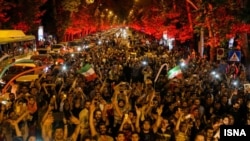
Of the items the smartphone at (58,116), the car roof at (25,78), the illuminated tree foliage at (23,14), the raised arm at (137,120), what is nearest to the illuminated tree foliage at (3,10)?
the illuminated tree foliage at (23,14)

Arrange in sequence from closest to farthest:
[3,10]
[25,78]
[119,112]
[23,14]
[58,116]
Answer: [119,112] → [58,116] → [25,78] → [3,10] → [23,14]

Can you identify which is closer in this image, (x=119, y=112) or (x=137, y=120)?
(x=137, y=120)

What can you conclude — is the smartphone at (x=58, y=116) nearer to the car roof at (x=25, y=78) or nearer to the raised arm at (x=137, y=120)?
the raised arm at (x=137, y=120)

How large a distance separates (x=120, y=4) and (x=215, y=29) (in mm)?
99619

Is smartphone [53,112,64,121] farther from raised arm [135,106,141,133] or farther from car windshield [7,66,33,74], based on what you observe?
car windshield [7,66,33,74]

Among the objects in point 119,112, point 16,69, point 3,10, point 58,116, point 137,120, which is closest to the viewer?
point 137,120

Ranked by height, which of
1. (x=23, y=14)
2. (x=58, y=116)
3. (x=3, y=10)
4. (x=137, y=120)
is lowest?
(x=58, y=116)

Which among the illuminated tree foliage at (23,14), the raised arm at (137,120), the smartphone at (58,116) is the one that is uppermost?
the illuminated tree foliage at (23,14)

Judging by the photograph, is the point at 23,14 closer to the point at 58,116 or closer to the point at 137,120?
the point at 58,116

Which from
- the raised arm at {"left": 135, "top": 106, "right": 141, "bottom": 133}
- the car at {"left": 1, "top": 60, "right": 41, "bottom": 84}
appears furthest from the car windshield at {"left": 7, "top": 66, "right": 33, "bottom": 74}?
the raised arm at {"left": 135, "top": 106, "right": 141, "bottom": 133}

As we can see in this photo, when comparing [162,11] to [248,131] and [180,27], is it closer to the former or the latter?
[180,27]

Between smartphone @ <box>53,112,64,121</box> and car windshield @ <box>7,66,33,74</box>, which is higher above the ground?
car windshield @ <box>7,66,33,74</box>

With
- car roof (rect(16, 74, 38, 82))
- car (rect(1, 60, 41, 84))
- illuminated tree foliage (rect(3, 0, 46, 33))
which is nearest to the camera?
car roof (rect(16, 74, 38, 82))

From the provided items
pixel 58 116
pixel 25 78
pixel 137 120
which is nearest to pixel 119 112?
pixel 137 120
